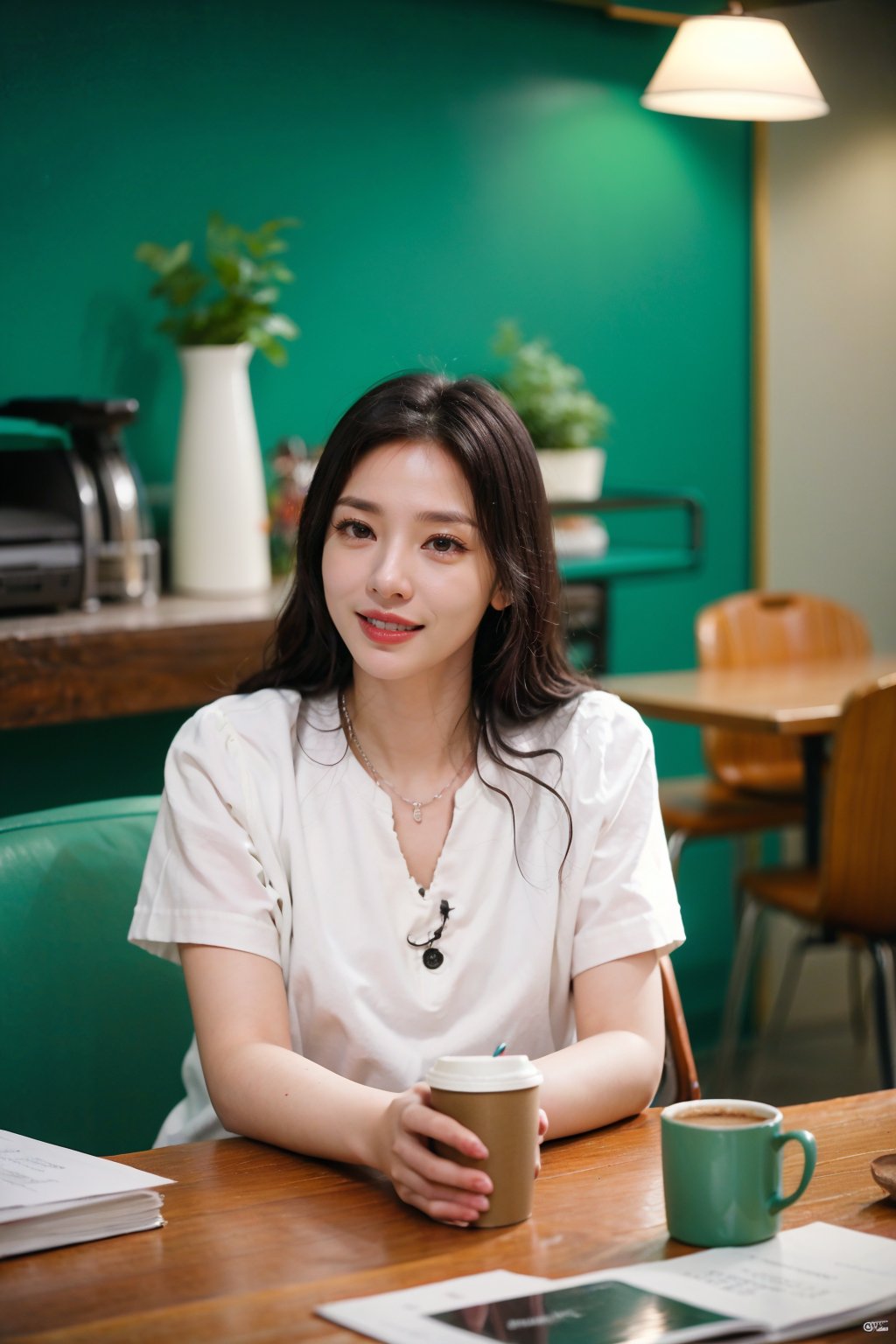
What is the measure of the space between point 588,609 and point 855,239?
1635 millimetres

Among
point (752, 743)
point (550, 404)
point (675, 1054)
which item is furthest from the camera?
point (752, 743)

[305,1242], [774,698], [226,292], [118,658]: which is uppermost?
[226,292]

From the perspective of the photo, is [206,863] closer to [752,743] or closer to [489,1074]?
[489,1074]

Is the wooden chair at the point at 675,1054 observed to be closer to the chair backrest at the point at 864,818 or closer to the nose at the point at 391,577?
the nose at the point at 391,577

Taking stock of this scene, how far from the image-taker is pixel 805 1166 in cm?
102

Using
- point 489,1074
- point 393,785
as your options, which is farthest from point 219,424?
point 489,1074

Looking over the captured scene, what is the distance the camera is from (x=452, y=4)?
11.6 ft

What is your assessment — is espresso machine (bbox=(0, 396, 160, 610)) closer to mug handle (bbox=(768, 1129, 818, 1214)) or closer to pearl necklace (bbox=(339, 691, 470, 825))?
pearl necklace (bbox=(339, 691, 470, 825))

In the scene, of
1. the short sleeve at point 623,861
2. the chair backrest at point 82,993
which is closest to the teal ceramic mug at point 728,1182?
the short sleeve at point 623,861

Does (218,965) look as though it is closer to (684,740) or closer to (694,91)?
(694,91)

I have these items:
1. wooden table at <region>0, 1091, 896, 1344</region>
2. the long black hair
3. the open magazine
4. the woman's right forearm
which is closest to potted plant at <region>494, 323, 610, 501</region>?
the long black hair

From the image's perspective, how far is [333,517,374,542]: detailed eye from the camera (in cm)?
154

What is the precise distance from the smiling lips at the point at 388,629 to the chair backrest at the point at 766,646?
232 cm

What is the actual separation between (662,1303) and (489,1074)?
0.19 meters
